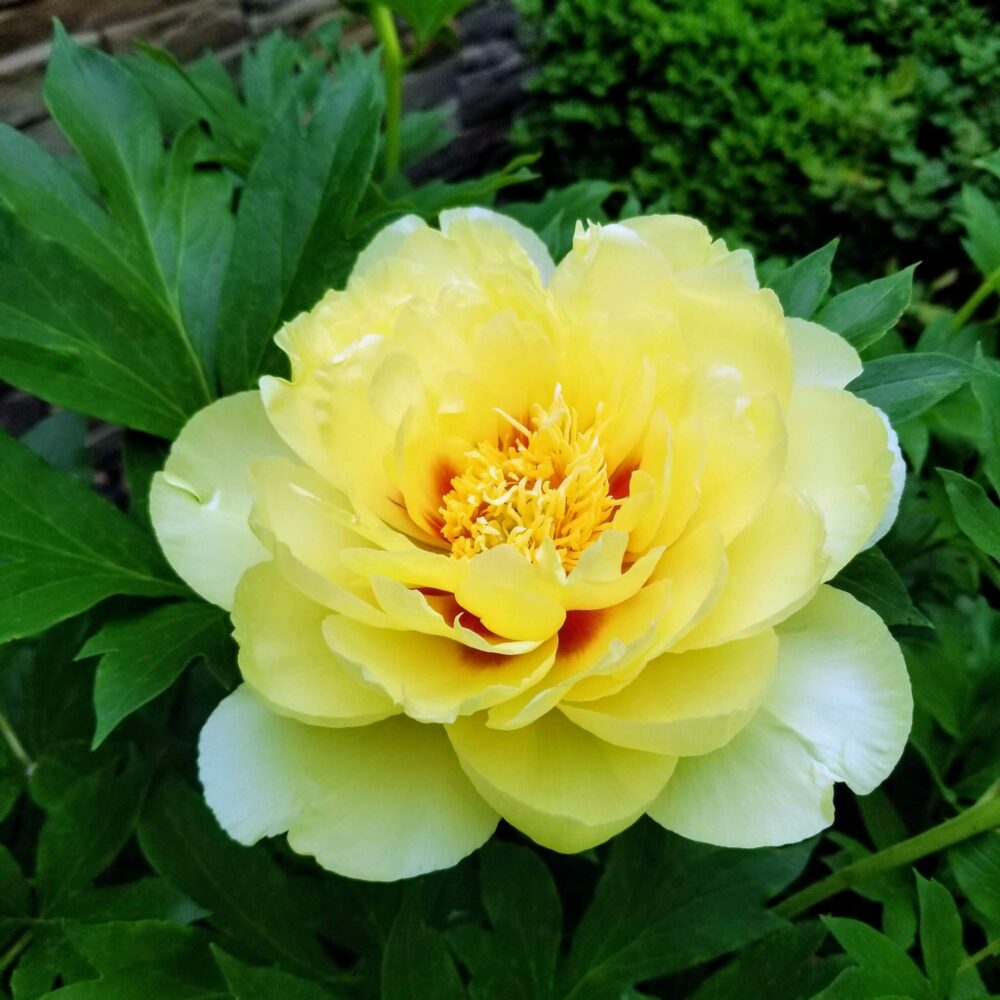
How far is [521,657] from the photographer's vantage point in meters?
0.37

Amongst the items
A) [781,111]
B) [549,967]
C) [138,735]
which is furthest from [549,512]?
[781,111]

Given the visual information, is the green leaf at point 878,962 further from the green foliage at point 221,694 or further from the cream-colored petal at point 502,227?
the cream-colored petal at point 502,227

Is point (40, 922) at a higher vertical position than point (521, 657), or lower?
lower

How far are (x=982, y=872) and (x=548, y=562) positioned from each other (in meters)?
0.32

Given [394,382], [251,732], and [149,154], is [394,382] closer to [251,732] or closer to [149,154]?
[251,732]

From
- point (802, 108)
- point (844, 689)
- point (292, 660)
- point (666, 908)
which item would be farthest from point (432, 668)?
point (802, 108)

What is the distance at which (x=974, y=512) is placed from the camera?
0.48 meters

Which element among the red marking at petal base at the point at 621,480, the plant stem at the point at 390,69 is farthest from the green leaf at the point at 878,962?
the plant stem at the point at 390,69

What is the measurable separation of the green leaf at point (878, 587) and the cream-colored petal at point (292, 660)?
0.23 m

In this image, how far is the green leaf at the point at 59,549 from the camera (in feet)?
1.64

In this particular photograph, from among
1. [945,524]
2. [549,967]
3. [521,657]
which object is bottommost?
[549,967]

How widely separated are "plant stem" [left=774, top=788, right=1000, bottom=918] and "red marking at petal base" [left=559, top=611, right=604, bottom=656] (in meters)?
0.25

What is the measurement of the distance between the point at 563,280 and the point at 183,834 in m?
0.38

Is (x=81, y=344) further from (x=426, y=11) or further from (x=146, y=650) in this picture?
(x=426, y=11)
